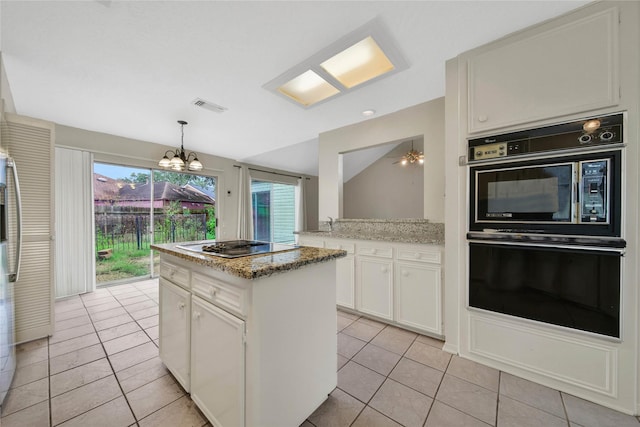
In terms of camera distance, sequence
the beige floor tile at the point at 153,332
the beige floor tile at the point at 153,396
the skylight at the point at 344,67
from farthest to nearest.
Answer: the beige floor tile at the point at 153,332 < the skylight at the point at 344,67 < the beige floor tile at the point at 153,396

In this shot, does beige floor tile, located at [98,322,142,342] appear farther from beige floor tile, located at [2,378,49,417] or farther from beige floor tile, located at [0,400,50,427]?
beige floor tile, located at [0,400,50,427]

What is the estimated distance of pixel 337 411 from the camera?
1379mm

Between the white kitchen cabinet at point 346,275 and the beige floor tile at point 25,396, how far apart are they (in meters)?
2.34

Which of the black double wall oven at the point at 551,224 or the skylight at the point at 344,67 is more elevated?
the skylight at the point at 344,67

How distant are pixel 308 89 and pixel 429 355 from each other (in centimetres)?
270

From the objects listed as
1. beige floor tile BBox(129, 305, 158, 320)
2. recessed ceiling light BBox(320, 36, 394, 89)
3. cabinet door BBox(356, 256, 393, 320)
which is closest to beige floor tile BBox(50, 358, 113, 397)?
beige floor tile BBox(129, 305, 158, 320)

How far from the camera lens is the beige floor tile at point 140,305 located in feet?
9.27

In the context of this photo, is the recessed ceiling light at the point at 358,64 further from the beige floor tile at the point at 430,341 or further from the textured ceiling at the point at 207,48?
the beige floor tile at the point at 430,341

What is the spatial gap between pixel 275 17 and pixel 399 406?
97.9 inches

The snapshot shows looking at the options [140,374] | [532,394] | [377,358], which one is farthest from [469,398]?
[140,374]

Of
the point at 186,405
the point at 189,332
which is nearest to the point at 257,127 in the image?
the point at 189,332

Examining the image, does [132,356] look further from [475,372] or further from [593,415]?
[593,415]

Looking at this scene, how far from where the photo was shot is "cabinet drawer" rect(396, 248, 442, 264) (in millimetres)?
2072

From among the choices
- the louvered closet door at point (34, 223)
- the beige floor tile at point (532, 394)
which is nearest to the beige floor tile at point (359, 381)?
the beige floor tile at point (532, 394)
